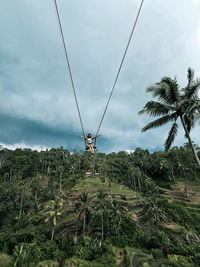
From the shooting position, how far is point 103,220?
1206 inches

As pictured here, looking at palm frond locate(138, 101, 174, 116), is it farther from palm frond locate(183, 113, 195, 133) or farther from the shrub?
the shrub

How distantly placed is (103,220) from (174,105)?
Answer: 32.5 metres

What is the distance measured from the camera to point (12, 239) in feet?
74.0

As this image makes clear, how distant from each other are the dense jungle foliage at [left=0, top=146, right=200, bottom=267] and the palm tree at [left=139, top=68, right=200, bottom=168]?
19.3 m

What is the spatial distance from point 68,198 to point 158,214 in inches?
1042

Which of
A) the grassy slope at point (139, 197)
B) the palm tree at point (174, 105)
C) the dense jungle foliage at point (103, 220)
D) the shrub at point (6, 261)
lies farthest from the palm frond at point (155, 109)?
the grassy slope at point (139, 197)

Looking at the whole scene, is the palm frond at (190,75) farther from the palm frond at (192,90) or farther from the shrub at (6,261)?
the shrub at (6,261)

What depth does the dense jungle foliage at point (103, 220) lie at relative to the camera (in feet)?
63.4

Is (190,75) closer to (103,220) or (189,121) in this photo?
(189,121)

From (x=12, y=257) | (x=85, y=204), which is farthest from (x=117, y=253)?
(x=12, y=257)

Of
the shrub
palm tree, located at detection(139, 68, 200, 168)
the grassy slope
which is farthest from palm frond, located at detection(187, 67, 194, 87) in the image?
the grassy slope

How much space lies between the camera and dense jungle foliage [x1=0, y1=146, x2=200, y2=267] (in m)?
19.3

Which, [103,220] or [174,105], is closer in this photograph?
[174,105]

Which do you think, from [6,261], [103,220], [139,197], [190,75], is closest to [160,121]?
[190,75]
